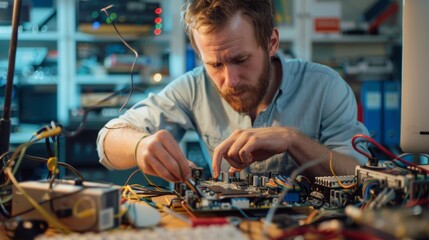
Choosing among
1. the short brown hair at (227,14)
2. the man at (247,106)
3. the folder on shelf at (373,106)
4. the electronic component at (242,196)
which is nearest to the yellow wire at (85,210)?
the electronic component at (242,196)

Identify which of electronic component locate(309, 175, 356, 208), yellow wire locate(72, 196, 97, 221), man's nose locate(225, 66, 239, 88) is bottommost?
electronic component locate(309, 175, 356, 208)

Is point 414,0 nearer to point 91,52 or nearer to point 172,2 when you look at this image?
point 172,2

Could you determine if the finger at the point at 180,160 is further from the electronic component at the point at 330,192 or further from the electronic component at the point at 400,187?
the electronic component at the point at 400,187

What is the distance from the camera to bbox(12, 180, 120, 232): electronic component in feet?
2.55

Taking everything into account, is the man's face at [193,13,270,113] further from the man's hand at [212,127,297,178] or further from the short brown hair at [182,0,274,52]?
the man's hand at [212,127,297,178]

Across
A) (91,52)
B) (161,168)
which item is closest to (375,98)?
(91,52)

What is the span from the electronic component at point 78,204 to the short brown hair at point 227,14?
0.76 metres

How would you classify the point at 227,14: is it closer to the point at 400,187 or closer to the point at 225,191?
the point at 225,191

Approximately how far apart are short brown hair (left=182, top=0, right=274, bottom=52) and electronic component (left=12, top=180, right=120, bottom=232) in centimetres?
76

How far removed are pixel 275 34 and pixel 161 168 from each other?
2.70 feet

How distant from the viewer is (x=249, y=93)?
1540 millimetres

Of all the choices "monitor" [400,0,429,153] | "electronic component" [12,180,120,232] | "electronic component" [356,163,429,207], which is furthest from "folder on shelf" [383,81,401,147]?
"electronic component" [12,180,120,232]

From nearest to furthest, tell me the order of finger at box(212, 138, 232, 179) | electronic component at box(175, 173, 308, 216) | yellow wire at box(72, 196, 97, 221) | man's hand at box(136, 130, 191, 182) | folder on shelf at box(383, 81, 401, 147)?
yellow wire at box(72, 196, 97, 221), electronic component at box(175, 173, 308, 216), man's hand at box(136, 130, 191, 182), finger at box(212, 138, 232, 179), folder on shelf at box(383, 81, 401, 147)

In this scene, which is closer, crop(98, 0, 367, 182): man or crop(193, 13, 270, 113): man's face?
crop(98, 0, 367, 182): man
